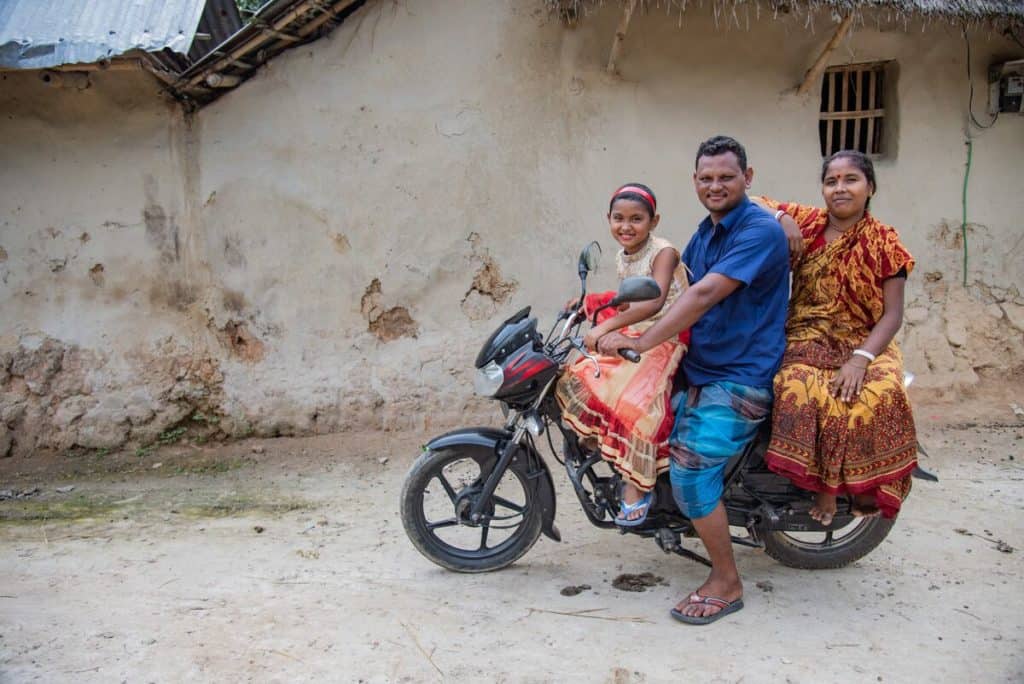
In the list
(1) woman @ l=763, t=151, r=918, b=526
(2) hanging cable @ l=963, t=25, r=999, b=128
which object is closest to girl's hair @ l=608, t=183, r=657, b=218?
(1) woman @ l=763, t=151, r=918, b=526

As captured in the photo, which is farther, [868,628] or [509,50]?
[509,50]

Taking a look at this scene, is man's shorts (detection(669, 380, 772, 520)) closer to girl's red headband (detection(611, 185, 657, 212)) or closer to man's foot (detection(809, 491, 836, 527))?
man's foot (detection(809, 491, 836, 527))

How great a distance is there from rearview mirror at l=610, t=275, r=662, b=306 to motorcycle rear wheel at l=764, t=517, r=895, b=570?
1392mm

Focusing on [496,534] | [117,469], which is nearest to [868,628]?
[496,534]

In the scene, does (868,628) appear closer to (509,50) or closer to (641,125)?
(641,125)

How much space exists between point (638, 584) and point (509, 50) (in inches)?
135

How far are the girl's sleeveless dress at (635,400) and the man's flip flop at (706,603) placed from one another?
20.0 inches

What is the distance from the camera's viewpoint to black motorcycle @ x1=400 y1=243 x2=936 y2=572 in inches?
127

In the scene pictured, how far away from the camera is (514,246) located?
5.37m

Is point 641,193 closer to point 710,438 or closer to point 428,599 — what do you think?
point 710,438

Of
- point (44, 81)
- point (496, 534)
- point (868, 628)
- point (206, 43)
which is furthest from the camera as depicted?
point (206, 43)

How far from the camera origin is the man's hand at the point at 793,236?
126 inches

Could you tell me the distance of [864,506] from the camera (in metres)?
3.21

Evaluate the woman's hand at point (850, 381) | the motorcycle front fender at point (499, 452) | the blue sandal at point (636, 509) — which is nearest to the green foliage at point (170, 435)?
the motorcycle front fender at point (499, 452)
